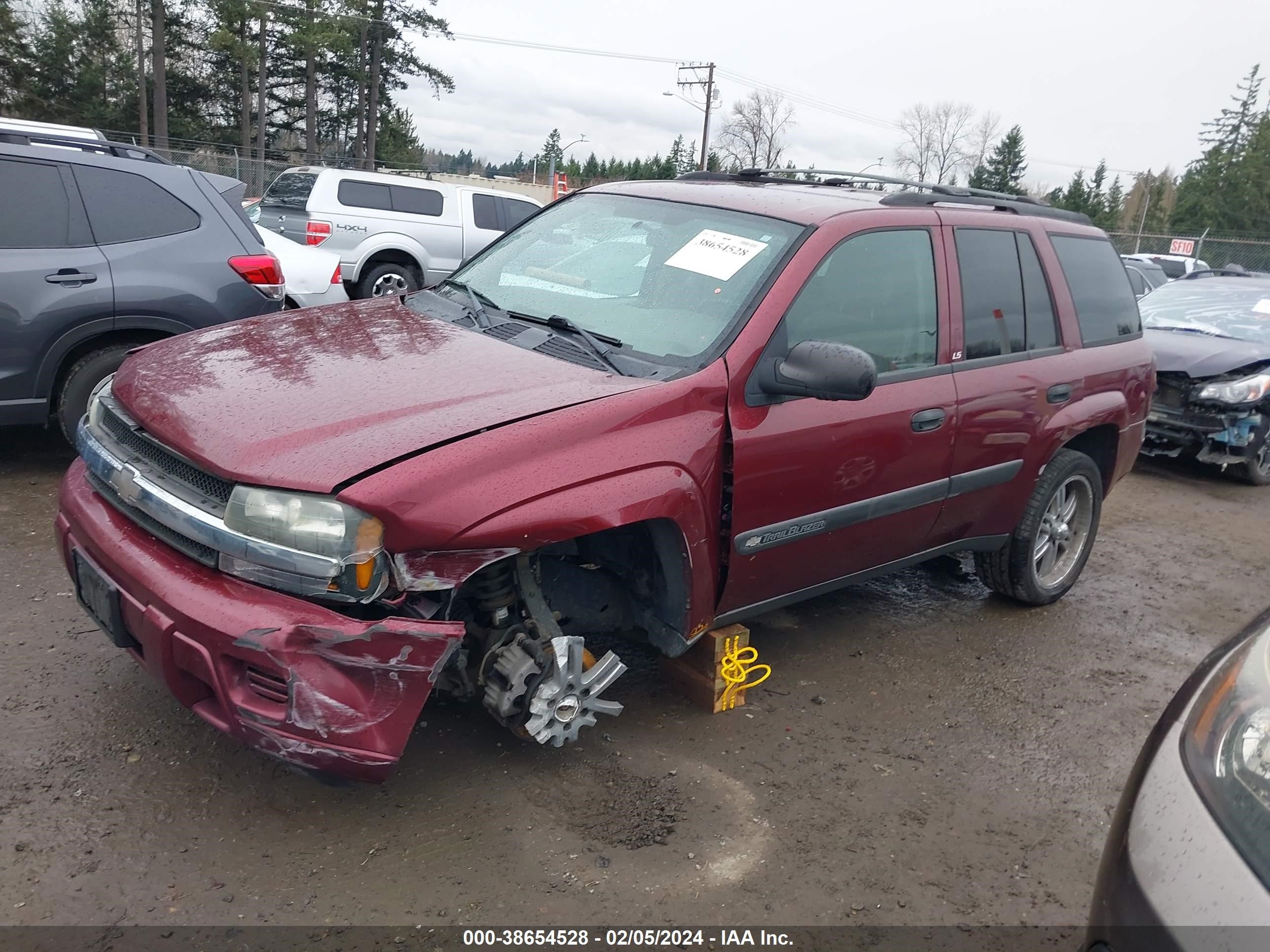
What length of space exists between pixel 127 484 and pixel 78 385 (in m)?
2.71

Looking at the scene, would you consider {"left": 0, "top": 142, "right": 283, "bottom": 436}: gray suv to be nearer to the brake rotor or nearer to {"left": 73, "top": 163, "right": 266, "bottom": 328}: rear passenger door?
{"left": 73, "top": 163, "right": 266, "bottom": 328}: rear passenger door

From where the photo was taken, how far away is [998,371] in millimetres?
3965

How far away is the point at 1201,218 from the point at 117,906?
61.7 m

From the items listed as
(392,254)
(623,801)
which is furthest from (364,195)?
(623,801)

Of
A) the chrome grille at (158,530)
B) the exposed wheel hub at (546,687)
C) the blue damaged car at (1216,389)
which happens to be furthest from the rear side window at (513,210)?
the exposed wheel hub at (546,687)

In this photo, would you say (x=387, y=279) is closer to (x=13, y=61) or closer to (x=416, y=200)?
(x=416, y=200)

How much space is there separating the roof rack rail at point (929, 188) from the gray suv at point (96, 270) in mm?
2682

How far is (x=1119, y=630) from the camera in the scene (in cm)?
475

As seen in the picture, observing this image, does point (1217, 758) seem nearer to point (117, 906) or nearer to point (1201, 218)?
point (117, 906)

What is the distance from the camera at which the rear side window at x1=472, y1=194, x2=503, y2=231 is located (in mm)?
12977

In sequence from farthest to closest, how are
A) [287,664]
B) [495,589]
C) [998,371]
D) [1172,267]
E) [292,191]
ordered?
[1172,267] → [292,191] → [998,371] → [495,589] → [287,664]

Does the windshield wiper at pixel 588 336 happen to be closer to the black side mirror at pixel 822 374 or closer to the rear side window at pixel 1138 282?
the black side mirror at pixel 822 374

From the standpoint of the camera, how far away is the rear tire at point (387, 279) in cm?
1166

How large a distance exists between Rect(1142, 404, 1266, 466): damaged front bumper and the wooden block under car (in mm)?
5774
